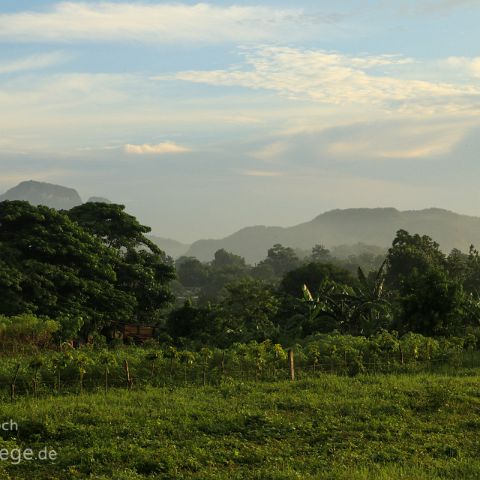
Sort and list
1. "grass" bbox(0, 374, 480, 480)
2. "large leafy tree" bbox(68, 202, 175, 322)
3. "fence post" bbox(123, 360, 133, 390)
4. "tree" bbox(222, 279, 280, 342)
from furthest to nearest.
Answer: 1. "large leafy tree" bbox(68, 202, 175, 322)
2. "tree" bbox(222, 279, 280, 342)
3. "fence post" bbox(123, 360, 133, 390)
4. "grass" bbox(0, 374, 480, 480)

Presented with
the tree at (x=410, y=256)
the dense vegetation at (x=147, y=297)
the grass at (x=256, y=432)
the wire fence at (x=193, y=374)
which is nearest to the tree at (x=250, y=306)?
the dense vegetation at (x=147, y=297)

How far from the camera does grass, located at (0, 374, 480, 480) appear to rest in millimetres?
9250

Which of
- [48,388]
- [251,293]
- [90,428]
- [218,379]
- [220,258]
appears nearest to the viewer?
[90,428]

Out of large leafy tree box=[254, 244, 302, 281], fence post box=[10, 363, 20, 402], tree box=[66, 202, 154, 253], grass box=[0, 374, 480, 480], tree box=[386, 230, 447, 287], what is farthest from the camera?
large leafy tree box=[254, 244, 302, 281]

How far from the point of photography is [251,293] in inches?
1341

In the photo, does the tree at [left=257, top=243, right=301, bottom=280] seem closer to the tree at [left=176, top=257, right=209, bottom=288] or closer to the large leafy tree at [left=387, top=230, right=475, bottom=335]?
the tree at [left=176, top=257, right=209, bottom=288]

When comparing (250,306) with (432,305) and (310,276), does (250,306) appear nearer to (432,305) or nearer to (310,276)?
(432,305)

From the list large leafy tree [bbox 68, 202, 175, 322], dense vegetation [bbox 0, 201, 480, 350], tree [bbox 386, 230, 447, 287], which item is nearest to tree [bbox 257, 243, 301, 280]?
tree [bbox 386, 230, 447, 287]

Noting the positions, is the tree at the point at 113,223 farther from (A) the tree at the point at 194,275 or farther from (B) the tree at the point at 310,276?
(A) the tree at the point at 194,275

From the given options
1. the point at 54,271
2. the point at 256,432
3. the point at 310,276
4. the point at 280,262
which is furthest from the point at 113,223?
the point at 280,262

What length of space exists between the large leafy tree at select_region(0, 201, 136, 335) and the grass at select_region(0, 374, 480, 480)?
1316 cm

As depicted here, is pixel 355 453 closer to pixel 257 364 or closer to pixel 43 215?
pixel 257 364

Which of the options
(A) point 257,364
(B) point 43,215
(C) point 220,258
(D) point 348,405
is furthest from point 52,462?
(C) point 220,258

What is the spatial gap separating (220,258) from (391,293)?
10276 cm
